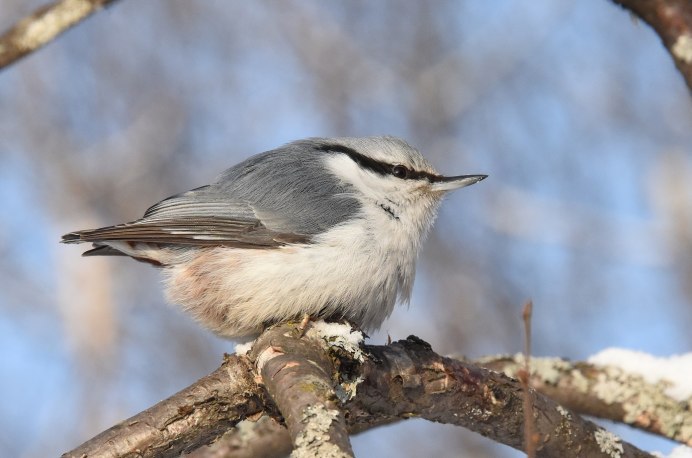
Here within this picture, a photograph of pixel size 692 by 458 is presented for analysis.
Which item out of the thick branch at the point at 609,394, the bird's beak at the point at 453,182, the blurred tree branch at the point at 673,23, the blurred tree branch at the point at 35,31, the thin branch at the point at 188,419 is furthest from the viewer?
the bird's beak at the point at 453,182

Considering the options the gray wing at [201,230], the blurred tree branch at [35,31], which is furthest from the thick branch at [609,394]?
the blurred tree branch at [35,31]

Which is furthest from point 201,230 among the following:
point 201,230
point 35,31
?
point 35,31

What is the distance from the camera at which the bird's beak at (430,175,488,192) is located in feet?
11.5

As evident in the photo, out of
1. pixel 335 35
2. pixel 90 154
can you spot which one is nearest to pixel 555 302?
pixel 335 35

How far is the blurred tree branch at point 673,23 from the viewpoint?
9.80 ft

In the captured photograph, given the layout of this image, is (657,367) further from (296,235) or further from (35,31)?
(35,31)

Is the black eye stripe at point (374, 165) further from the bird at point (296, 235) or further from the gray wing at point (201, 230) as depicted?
the gray wing at point (201, 230)

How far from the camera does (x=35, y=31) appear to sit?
2703mm

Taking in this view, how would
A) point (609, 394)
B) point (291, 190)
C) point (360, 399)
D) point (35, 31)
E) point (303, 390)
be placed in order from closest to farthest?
point (303, 390), point (360, 399), point (35, 31), point (609, 394), point (291, 190)

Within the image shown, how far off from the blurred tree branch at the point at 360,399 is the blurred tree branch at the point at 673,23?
50.6 inches

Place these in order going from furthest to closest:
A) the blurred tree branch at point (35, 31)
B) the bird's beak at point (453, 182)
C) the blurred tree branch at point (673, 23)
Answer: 1. the bird's beak at point (453, 182)
2. the blurred tree branch at point (673, 23)
3. the blurred tree branch at point (35, 31)

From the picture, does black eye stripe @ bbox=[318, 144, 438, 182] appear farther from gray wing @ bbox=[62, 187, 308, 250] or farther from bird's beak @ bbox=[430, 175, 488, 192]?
gray wing @ bbox=[62, 187, 308, 250]

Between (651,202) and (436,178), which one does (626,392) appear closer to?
(436,178)

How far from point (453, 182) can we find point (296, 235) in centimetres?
77
